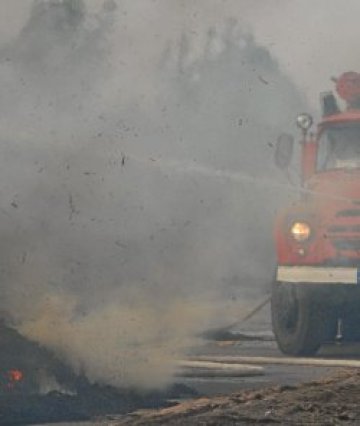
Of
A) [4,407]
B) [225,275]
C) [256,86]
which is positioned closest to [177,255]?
[225,275]

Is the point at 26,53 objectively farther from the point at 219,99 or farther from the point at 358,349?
the point at 219,99

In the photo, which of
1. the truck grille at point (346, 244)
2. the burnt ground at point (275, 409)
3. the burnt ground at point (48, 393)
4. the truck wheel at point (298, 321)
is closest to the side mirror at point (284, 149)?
the truck grille at point (346, 244)

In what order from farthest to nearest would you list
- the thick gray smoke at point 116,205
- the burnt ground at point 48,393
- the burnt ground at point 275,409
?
the thick gray smoke at point 116,205, the burnt ground at point 48,393, the burnt ground at point 275,409

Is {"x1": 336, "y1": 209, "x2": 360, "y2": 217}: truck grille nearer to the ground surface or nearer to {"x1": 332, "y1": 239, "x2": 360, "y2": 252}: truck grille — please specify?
{"x1": 332, "y1": 239, "x2": 360, "y2": 252}: truck grille

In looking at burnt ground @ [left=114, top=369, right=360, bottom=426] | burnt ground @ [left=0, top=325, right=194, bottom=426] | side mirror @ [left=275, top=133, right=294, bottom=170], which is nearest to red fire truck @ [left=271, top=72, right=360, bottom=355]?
side mirror @ [left=275, top=133, right=294, bottom=170]

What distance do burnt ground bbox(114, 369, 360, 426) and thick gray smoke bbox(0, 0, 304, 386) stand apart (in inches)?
105

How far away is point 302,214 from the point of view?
17641 millimetres

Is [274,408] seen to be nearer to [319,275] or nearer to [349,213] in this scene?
[319,275]

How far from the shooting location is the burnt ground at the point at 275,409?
10.5m

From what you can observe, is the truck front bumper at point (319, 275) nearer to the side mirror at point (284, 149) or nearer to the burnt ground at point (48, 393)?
the side mirror at point (284, 149)

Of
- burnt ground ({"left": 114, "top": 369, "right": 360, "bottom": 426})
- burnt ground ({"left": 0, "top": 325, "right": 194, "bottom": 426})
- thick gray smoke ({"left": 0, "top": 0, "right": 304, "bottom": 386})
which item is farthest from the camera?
thick gray smoke ({"left": 0, "top": 0, "right": 304, "bottom": 386})

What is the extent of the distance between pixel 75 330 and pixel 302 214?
390 cm

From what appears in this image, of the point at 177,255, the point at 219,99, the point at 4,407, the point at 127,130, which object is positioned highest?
the point at 219,99

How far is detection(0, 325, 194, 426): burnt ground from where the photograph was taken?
12156 mm
